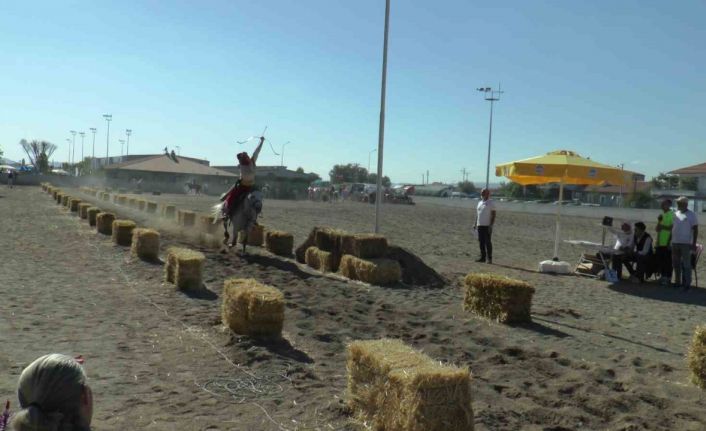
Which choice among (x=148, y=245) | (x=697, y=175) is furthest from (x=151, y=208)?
(x=697, y=175)

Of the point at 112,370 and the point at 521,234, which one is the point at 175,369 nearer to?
the point at 112,370

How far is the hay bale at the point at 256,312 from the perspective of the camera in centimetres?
768

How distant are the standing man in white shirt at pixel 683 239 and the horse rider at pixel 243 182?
9.74 m

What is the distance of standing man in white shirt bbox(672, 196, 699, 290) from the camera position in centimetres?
1310

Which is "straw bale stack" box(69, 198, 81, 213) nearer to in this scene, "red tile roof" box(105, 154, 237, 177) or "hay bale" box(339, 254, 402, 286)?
"hay bale" box(339, 254, 402, 286)

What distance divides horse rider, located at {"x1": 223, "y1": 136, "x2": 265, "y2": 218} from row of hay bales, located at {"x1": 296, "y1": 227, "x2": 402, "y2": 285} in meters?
2.03

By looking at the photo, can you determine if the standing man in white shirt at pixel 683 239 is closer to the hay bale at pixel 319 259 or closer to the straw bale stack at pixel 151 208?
the hay bale at pixel 319 259

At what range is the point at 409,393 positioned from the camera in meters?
4.50

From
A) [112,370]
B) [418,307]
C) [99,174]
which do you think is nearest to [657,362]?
[418,307]

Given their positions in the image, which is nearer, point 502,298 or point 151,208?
point 502,298

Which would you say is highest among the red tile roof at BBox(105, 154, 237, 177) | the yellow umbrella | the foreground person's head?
the red tile roof at BBox(105, 154, 237, 177)

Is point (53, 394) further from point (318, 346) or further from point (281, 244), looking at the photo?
point (281, 244)

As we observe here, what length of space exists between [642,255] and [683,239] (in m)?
1.21

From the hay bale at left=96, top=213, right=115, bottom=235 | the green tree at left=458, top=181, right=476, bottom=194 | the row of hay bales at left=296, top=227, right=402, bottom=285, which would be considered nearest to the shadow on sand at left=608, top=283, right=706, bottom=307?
the row of hay bales at left=296, top=227, right=402, bottom=285
